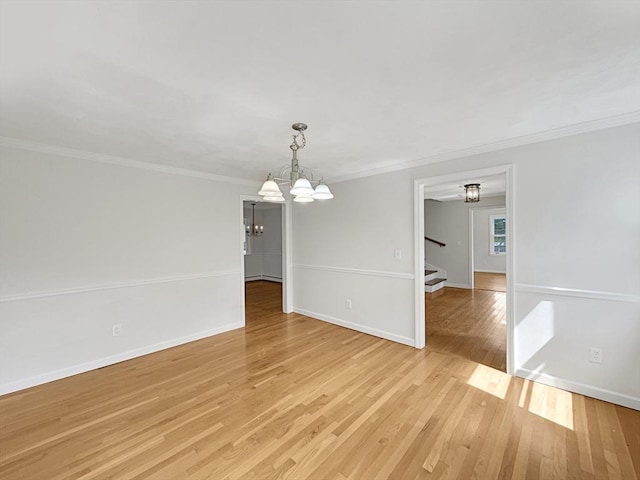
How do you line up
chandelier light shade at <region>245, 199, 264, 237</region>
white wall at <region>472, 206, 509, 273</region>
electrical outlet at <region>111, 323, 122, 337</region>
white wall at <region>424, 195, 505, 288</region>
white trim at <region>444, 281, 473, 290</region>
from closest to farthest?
electrical outlet at <region>111, 323, 122, 337</region> → white trim at <region>444, 281, 473, 290</region> → white wall at <region>424, 195, 505, 288</region> → chandelier light shade at <region>245, 199, 264, 237</region> → white wall at <region>472, 206, 509, 273</region>

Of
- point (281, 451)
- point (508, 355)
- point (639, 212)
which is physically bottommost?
point (281, 451)

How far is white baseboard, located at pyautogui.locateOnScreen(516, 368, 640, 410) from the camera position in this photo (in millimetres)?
2279

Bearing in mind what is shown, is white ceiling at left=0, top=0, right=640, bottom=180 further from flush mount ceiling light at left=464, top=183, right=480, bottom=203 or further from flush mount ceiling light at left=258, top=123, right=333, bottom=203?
flush mount ceiling light at left=464, top=183, right=480, bottom=203

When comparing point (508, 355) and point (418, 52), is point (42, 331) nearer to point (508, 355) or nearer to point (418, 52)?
A: point (418, 52)

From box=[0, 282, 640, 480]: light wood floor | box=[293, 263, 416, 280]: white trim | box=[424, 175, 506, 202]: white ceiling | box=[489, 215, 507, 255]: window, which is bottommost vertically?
box=[0, 282, 640, 480]: light wood floor

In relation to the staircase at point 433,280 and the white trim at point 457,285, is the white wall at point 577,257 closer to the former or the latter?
the staircase at point 433,280

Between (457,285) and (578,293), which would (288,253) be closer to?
(578,293)

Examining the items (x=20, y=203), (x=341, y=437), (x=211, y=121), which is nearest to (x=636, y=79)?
(x=211, y=121)

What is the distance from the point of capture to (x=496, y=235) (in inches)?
378

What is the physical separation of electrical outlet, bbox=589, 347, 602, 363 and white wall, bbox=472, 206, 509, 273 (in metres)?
7.80

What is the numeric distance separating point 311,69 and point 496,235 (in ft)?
33.5

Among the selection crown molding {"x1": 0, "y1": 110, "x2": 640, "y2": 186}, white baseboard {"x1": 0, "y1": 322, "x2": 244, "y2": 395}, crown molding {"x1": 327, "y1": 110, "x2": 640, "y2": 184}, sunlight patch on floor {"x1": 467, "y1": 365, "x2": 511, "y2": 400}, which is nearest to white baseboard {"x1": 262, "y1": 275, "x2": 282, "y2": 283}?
white baseboard {"x1": 0, "y1": 322, "x2": 244, "y2": 395}

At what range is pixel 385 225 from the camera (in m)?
3.85

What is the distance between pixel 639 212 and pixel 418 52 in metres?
2.35
